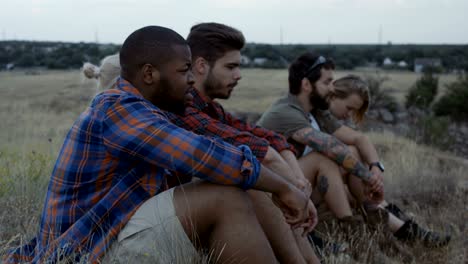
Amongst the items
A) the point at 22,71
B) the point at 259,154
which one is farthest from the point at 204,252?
the point at 22,71

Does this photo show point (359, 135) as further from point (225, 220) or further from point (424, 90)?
point (424, 90)

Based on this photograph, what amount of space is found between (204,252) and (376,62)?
185ft

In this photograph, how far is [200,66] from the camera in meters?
3.19

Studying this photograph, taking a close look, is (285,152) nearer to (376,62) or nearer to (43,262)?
(43,262)

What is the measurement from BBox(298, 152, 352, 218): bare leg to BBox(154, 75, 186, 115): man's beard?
4.76 feet

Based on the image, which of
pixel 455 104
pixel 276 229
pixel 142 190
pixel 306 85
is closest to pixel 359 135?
pixel 306 85

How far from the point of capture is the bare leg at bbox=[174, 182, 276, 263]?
7.21 ft

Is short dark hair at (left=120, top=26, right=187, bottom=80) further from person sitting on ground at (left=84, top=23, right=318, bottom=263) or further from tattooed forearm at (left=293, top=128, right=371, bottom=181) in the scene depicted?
tattooed forearm at (left=293, top=128, right=371, bottom=181)

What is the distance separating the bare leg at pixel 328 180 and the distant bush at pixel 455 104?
1776 centimetres

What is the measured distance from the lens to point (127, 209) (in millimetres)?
2236

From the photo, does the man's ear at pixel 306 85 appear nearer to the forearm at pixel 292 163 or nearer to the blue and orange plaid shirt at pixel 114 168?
the forearm at pixel 292 163

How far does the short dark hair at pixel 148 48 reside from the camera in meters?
2.32

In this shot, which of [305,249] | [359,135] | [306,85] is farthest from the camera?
[359,135]

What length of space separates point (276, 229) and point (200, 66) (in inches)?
44.8
